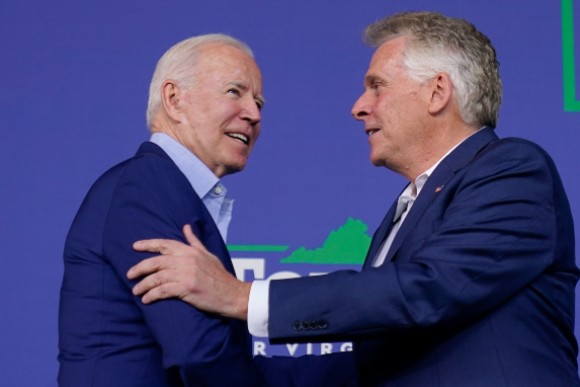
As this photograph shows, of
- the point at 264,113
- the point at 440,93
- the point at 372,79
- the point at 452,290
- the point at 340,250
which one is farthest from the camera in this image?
the point at 264,113

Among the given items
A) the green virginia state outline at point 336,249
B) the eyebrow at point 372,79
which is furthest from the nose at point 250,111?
the green virginia state outline at point 336,249

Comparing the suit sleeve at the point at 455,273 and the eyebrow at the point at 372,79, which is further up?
the eyebrow at the point at 372,79

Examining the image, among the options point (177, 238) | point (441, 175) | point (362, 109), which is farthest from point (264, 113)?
point (177, 238)

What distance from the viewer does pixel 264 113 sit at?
114 inches

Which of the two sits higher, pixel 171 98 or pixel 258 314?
pixel 171 98

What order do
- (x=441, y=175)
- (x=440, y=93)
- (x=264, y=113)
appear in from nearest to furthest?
1. (x=441, y=175)
2. (x=440, y=93)
3. (x=264, y=113)

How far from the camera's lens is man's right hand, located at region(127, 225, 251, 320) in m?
1.67

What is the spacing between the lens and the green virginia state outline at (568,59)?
→ 113 inches

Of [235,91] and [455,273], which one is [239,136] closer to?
[235,91]

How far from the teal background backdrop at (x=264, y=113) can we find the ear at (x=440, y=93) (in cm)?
84

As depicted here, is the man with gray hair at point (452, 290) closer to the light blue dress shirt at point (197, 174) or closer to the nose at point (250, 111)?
the light blue dress shirt at point (197, 174)

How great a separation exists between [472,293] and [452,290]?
1.2 inches

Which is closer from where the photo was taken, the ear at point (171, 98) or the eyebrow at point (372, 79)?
the ear at point (171, 98)

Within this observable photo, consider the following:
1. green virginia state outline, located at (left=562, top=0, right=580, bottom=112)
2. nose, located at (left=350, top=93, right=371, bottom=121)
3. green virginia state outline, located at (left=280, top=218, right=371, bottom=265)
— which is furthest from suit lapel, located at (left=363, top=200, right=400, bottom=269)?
green virginia state outline, located at (left=562, top=0, right=580, bottom=112)
